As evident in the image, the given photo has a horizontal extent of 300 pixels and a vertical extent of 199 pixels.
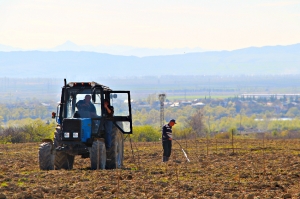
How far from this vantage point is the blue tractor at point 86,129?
1984 centimetres

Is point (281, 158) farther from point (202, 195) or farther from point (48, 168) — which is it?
point (202, 195)

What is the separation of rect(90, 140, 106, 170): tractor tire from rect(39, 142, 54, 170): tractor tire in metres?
1.16

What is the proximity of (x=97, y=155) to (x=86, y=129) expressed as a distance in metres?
0.96

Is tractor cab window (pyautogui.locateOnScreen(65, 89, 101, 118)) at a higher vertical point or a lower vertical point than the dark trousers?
higher

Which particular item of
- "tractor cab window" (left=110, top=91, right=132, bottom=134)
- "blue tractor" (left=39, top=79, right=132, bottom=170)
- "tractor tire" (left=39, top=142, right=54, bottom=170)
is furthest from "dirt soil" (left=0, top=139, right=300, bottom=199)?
"tractor cab window" (left=110, top=91, right=132, bottom=134)

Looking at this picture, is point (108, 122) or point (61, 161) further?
point (108, 122)

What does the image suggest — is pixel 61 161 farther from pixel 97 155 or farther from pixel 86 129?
pixel 97 155

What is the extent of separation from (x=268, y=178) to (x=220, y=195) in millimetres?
3552

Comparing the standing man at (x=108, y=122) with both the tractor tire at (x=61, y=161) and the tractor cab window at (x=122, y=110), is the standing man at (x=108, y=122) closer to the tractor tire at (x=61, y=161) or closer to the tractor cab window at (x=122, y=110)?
the tractor cab window at (x=122, y=110)

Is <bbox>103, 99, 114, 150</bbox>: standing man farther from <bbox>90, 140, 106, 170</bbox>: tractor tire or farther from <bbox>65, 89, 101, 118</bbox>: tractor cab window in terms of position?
<bbox>90, 140, 106, 170</bbox>: tractor tire

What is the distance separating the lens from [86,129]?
794 inches

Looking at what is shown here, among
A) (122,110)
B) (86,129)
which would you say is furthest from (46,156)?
(122,110)

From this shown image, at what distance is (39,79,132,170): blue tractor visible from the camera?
19.8 metres

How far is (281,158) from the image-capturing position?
81.2 ft
